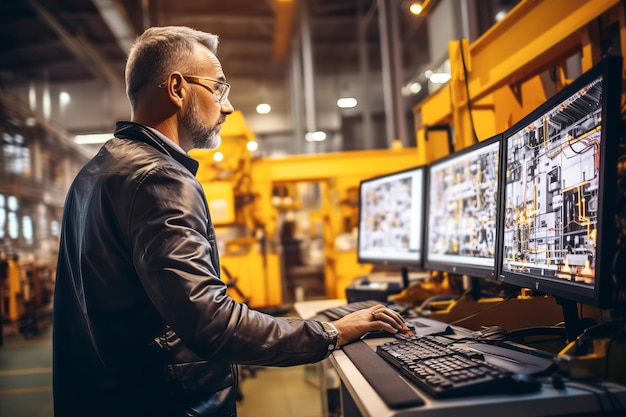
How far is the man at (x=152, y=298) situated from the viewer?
880 millimetres

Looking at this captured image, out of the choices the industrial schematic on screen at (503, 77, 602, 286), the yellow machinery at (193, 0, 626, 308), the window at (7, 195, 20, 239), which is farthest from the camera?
the window at (7, 195, 20, 239)

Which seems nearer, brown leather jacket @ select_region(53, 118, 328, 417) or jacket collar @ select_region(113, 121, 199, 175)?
brown leather jacket @ select_region(53, 118, 328, 417)

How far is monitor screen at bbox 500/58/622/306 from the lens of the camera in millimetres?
798

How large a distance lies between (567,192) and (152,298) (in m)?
0.83

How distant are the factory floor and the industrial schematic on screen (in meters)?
2.16

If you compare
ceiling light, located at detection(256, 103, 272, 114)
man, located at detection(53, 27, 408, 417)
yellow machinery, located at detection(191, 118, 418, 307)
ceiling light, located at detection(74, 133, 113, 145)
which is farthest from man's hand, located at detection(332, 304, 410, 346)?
ceiling light, located at detection(74, 133, 113, 145)

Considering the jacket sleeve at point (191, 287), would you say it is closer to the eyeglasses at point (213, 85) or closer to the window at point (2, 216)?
the eyeglasses at point (213, 85)

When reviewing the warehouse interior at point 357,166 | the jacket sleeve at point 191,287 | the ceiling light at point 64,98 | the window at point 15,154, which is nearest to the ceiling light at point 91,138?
the warehouse interior at point 357,166

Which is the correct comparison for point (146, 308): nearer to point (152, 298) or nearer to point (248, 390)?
point (152, 298)

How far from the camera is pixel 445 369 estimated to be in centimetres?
85

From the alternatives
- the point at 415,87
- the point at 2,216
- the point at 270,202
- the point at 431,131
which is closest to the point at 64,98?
the point at 2,216

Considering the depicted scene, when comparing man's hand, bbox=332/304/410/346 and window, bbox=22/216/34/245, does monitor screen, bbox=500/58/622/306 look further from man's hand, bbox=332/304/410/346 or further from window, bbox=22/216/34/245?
window, bbox=22/216/34/245

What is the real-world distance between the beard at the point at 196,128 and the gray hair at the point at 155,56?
92 mm

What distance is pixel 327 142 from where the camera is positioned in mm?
10672
